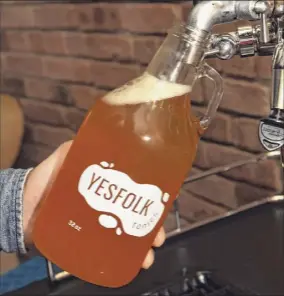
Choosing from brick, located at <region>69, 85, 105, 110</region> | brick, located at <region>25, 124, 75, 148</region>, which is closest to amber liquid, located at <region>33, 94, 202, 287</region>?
brick, located at <region>69, 85, 105, 110</region>

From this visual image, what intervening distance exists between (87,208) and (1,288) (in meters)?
0.38

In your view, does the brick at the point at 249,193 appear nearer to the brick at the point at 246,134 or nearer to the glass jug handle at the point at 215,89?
the brick at the point at 246,134

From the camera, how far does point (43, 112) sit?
1.67m

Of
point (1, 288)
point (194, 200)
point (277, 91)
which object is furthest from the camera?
point (194, 200)

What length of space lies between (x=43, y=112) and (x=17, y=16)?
27 cm

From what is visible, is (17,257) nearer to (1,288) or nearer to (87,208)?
(1,288)

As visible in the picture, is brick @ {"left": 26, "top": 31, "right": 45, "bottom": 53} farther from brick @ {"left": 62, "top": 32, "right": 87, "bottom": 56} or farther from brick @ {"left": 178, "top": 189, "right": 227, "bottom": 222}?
brick @ {"left": 178, "top": 189, "right": 227, "bottom": 222}

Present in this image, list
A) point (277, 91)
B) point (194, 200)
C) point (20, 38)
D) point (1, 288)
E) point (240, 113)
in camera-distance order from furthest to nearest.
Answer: point (20, 38) → point (194, 200) → point (240, 113) → point (1, 288) → point (277, 91)

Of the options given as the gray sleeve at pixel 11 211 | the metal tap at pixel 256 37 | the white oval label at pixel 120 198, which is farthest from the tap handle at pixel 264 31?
the gray sleeve at pixel 11 211

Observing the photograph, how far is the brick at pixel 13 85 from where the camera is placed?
1.75m

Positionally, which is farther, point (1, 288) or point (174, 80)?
point (1, 288)

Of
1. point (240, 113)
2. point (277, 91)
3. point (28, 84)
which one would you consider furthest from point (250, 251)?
point (28, 84)

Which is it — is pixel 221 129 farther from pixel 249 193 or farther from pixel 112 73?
pixel 112 73

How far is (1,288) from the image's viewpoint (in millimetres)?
850
